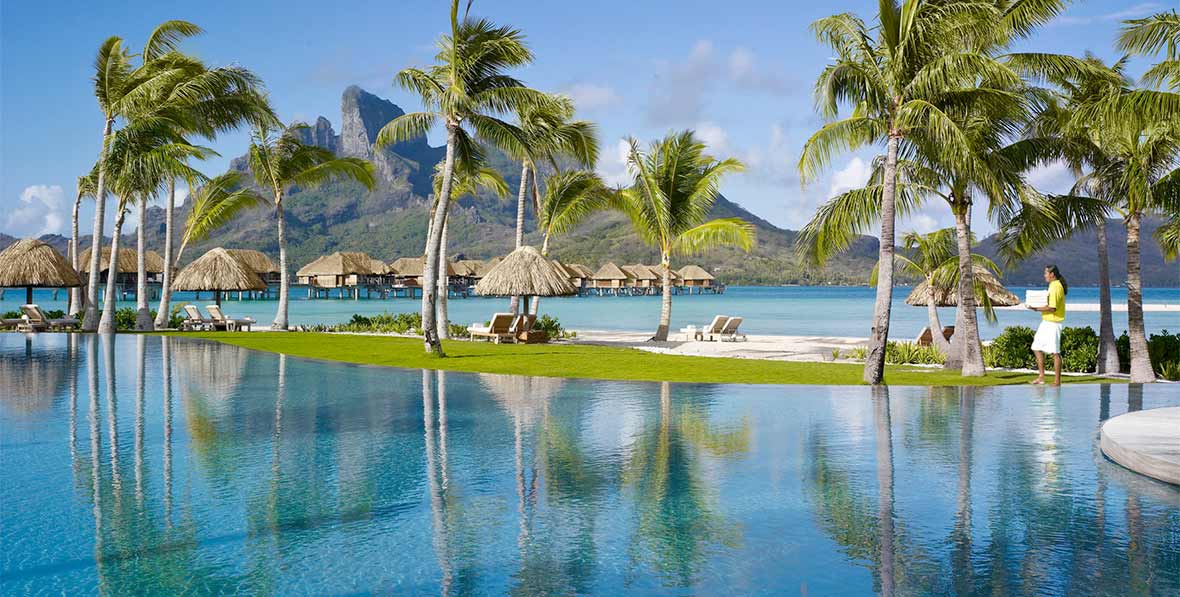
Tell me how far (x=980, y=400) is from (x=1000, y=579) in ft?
23.8

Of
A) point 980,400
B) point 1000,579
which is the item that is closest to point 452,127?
point 980,400

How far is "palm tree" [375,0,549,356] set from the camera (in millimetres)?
16938

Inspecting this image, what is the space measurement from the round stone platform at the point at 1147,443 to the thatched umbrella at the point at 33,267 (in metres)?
27.9

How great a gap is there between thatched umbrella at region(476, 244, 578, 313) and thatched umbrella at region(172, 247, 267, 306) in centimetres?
1121

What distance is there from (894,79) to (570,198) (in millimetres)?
12910

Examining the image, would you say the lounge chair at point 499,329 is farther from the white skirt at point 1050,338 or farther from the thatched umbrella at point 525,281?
the white skirt at point 1050,338

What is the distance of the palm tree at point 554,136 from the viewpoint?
18203 millimetres

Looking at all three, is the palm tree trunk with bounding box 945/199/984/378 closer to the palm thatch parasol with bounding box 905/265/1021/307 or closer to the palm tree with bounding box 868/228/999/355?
the palm tree with bounding box 868/228/999/355

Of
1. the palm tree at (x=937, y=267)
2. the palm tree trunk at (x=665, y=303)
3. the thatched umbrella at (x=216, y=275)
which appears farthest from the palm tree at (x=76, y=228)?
the palm tree at (x=937, y=267)

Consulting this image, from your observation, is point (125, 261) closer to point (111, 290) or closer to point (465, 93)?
point (111, 290)

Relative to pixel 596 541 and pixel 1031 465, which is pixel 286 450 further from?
pixel 1031 465

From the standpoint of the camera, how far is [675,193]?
77.7ft

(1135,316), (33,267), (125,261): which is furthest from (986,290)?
(125,261)

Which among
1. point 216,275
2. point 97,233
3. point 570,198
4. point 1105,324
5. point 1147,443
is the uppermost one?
point 570,198
